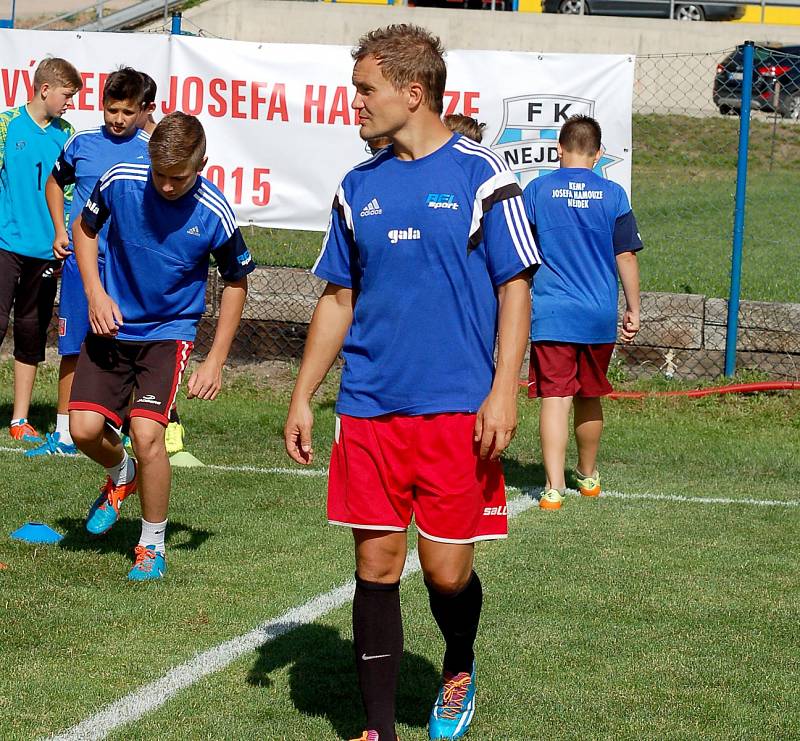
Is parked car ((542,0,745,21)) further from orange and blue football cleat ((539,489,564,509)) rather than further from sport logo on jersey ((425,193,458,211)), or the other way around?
sport logo on jersey ((425,193,458,211))

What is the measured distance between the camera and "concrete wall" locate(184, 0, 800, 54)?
1045 inches

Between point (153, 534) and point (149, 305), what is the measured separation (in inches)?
40.0

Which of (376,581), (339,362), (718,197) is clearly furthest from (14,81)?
(718,197)

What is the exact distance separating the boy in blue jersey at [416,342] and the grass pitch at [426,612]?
666 millimetres

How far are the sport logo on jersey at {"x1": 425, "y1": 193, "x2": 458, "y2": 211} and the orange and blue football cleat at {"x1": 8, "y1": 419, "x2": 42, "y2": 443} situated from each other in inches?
220

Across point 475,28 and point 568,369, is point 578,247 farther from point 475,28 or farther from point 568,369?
point 475,28

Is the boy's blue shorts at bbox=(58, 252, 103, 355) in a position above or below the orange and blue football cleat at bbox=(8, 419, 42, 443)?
above

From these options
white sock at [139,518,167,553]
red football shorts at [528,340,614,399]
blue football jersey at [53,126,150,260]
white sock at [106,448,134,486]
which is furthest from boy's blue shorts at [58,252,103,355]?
red football shorts at [528,340,614,399]

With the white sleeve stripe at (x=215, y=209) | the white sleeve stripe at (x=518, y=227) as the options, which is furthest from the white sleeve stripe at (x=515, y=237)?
the white sleeve stripe at (x=215, y=209)

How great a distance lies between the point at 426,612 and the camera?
5285 mm

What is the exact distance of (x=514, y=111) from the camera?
10.1m

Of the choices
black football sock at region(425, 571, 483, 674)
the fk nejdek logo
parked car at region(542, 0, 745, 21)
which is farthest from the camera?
parked car at region(542, 0, 745, 21)

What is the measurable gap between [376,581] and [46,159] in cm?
552

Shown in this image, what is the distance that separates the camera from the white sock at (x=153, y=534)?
571cm
